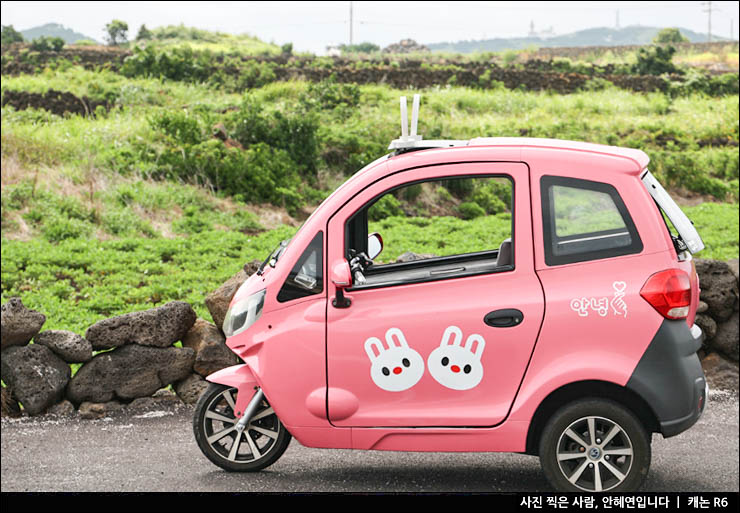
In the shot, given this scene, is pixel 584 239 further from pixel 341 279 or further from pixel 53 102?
pixel 53 102

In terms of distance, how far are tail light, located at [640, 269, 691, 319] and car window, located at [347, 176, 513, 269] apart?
784 cm

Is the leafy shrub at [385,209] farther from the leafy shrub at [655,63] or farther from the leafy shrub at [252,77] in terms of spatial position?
the leafy shrub at [655,63]

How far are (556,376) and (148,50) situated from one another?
2512 centimetres

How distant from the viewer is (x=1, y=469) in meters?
6.23

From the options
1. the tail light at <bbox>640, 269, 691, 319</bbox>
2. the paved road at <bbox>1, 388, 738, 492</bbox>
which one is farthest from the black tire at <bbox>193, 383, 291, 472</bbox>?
the tail light at <bbox>640, 269, 691, 319</bbox>

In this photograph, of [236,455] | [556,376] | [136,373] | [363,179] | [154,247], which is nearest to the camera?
[556,376]

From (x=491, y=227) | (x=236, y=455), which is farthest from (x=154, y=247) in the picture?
(x=236, y=455)

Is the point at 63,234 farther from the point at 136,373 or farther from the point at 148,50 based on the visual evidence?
the point at 148,50

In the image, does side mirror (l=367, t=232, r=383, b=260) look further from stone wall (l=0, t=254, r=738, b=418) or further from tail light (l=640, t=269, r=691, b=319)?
stone wall (l=0, t=254, r=738, b=418)

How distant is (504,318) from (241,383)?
166 cm

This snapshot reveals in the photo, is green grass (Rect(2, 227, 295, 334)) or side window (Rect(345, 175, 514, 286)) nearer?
green grass (Rect(2, 227, 295, 334))

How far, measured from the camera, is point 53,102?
22.3m

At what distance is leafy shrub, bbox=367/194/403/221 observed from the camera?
1642cm

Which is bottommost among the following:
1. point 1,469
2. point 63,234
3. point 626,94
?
point 1,469
